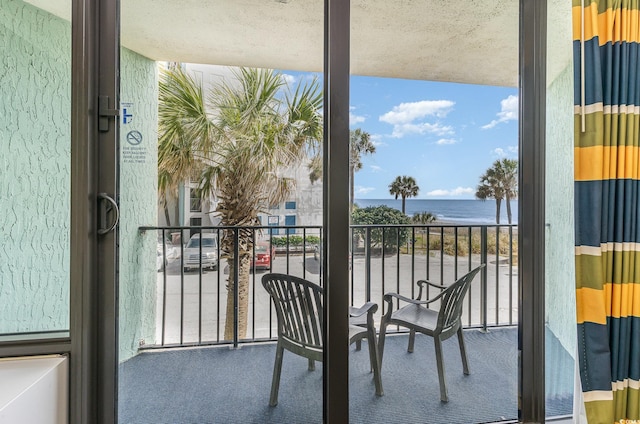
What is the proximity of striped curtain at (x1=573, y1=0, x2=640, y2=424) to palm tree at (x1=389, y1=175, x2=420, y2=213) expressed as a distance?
660 millimetres

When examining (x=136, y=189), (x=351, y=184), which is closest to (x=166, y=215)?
(x=136, y=189)

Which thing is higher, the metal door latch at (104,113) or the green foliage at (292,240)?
the metal door latch at (104,113)

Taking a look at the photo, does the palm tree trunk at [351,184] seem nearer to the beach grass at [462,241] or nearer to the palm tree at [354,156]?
the palm tree at [354,156]

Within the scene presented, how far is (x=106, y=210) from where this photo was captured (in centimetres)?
119

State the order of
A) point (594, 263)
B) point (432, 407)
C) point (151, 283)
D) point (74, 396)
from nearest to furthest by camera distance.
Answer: point (74, 396)
point (594, 263)
point (151, 283)
point (432, 407)

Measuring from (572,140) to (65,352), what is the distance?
2.28 meters

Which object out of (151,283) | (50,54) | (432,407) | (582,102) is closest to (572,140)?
(582,102)

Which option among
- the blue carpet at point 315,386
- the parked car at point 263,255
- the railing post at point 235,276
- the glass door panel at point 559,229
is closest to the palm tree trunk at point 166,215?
the railing post at point 235,276

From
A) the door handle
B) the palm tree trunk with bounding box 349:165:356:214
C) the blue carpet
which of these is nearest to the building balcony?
the blue carpet

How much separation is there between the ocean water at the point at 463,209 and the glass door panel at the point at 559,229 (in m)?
0.18

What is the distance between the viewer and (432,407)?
1.46m

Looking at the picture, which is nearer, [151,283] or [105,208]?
[105,208]

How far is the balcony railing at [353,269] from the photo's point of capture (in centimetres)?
137

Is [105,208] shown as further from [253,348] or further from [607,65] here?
[607,65]
